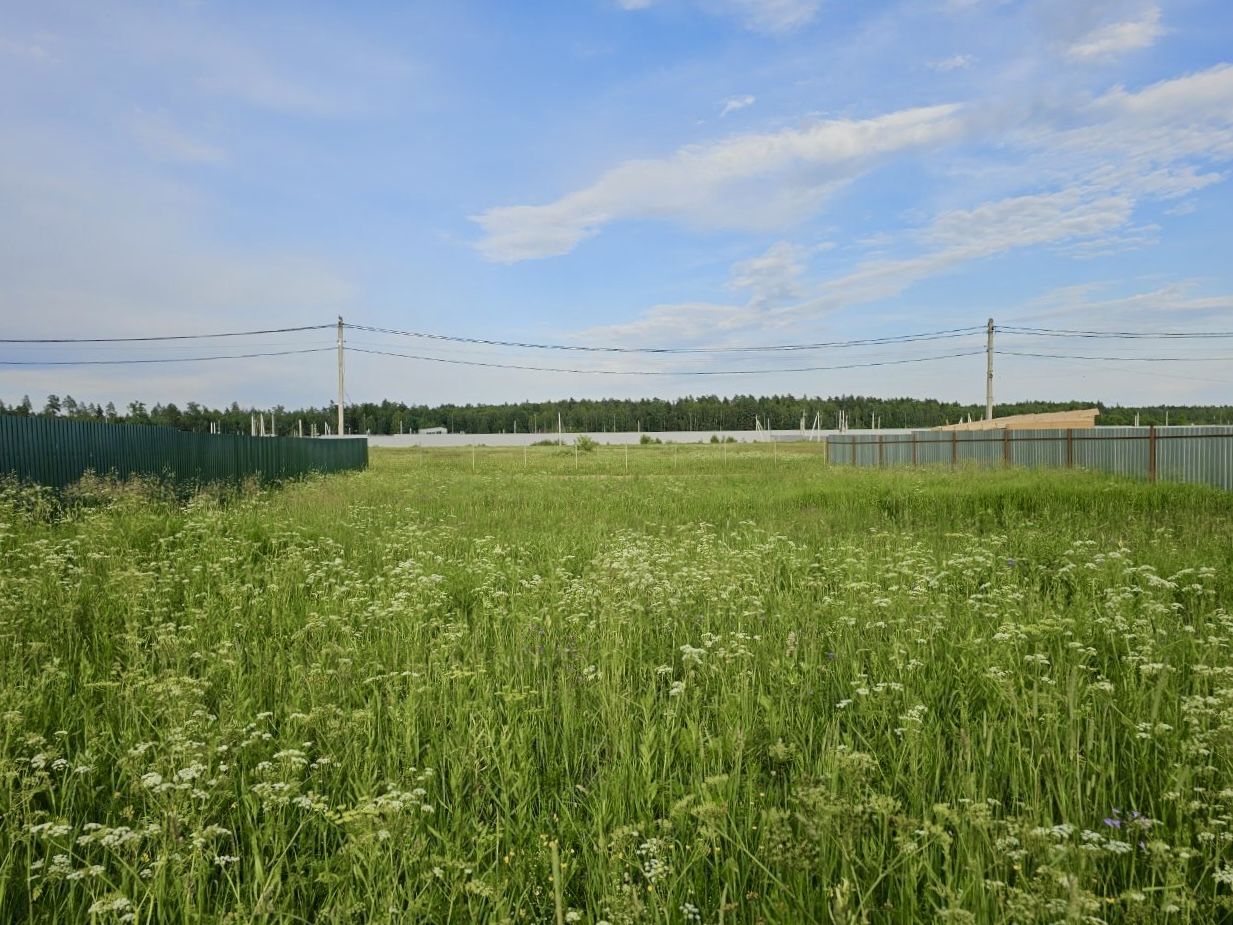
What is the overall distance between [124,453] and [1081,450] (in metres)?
26.8

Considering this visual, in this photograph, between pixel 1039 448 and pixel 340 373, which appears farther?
pixel 340 373

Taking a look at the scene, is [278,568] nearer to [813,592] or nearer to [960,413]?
[813,592]

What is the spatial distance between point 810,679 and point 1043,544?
5.74 m

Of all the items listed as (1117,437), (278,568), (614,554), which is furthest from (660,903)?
(1117,437)

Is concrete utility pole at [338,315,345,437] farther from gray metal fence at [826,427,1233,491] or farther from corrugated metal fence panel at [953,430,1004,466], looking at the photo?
corrugated metal fence panel at [953,430,1004,466]

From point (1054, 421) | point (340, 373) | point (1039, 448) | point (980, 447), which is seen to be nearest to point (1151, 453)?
point (1039, 448)

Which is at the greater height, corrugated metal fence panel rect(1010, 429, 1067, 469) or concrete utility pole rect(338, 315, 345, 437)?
concrete utility pole rect(338, 315, 345, 437)

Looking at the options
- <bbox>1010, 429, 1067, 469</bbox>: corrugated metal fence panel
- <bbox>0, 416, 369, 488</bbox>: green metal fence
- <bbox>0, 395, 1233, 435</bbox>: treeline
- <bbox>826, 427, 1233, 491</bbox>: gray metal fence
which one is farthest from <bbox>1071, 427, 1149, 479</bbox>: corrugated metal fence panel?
<bbox>0, 395, 1233, 435</bbox>: treeline

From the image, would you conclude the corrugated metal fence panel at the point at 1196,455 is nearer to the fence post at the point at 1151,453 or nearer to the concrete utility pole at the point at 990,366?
the fence post at the point at 1151,453

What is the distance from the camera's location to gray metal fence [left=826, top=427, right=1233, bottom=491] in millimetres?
17391

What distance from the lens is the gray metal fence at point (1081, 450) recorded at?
57.1 ft

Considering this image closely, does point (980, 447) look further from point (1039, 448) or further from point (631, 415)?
point (631, 415)

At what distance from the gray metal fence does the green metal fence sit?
24994mm

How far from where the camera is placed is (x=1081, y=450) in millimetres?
21531
